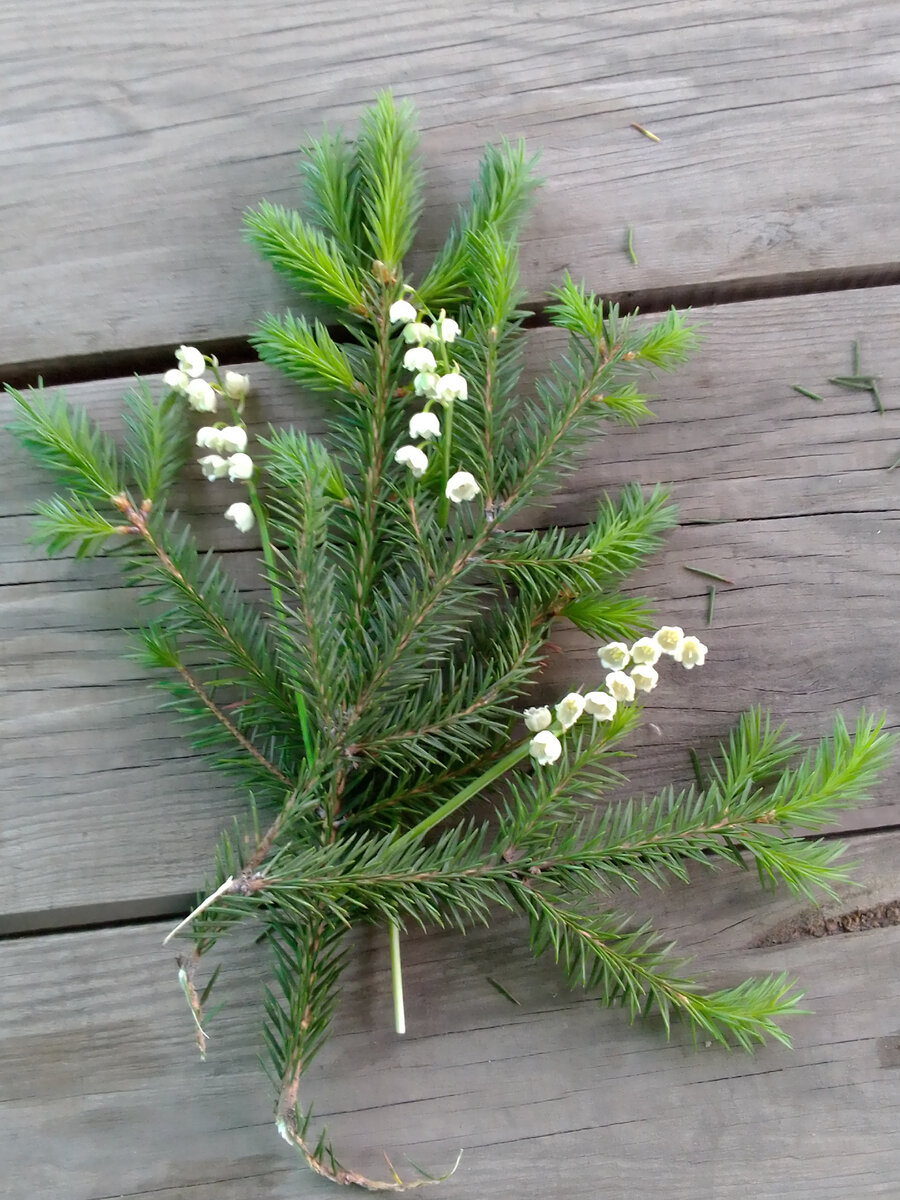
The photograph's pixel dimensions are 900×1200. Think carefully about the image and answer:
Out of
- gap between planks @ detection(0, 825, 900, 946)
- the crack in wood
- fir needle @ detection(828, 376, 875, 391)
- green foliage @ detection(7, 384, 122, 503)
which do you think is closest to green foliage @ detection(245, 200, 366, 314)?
green foliage @ detection(7, 384, 122, 503)

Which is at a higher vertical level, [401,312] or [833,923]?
[401,312]

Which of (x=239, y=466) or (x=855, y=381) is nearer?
(x=239, y=466)

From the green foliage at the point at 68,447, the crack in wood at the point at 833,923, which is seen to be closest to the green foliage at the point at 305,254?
the green foliage at the point at 68,447

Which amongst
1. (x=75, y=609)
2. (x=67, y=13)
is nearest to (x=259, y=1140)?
(x=75, y=609)

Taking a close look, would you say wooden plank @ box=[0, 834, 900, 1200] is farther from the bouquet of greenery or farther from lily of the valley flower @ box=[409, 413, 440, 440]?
lily of the valley flower @ box=[409, 413, 440, 440]

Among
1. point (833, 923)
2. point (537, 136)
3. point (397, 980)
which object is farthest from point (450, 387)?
point (833, 923)

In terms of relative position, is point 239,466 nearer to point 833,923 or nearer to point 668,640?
point 668,640

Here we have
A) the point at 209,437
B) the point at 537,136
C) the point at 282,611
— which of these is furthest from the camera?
the point at 537,136
